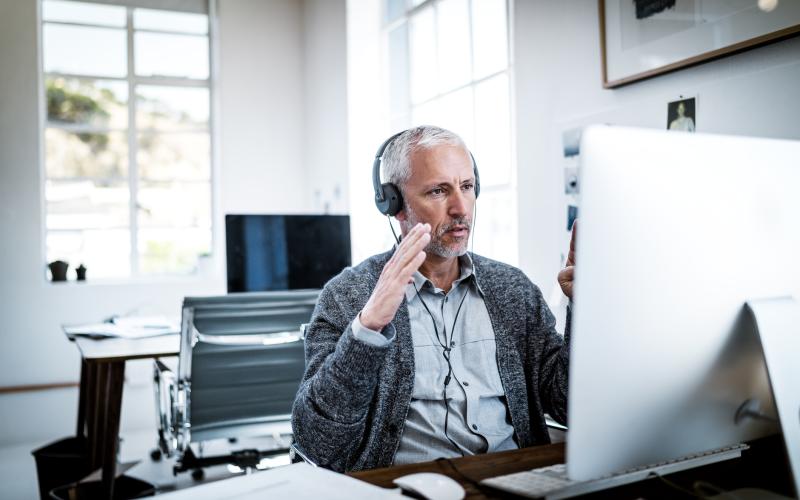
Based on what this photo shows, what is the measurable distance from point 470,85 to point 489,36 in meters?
0.26

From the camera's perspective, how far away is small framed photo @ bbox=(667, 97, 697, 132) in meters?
1.65

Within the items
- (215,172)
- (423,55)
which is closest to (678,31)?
(423,55)

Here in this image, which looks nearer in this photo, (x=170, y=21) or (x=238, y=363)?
(x=238, y=363)

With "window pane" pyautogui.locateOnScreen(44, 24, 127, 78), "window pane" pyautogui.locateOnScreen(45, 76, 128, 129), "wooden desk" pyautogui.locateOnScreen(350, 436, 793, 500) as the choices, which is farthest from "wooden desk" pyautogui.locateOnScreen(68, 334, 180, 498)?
"window pane" pyautogui.locateOnScreen(44, 24, 127, 78)

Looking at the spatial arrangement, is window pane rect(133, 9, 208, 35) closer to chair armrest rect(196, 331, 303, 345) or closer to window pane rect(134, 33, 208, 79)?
window pane rect(134, 33, 208, 79)

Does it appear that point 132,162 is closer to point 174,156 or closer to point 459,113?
point 174,156

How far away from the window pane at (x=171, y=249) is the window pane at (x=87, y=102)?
84cm

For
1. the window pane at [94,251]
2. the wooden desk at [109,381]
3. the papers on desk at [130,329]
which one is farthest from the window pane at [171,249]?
the wooden desk at [109,381]

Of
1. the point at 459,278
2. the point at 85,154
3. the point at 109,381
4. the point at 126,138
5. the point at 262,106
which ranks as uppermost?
the point at 262,106

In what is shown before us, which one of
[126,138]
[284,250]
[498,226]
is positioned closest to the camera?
[284,250]

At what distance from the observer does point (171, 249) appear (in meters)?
4.95

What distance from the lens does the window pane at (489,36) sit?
3051 mm

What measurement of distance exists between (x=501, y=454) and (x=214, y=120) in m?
4.47

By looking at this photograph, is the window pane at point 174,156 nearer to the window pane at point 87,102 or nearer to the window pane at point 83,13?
the window pane at point 87,102
